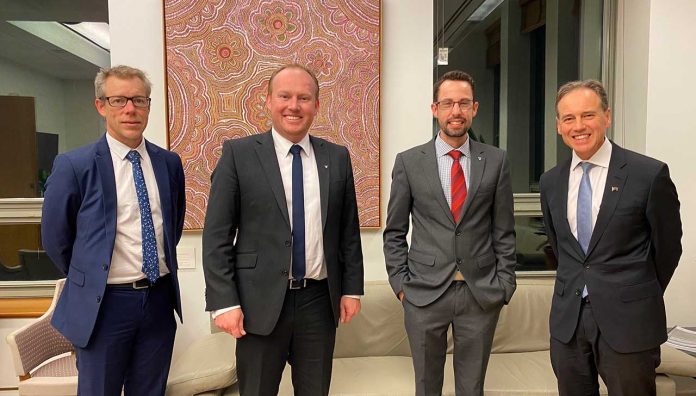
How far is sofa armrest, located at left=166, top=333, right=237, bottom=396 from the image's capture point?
2.28 metres

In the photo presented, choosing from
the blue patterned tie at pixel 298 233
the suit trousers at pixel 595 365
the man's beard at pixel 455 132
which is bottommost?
the suit trousers at pixel 595 365

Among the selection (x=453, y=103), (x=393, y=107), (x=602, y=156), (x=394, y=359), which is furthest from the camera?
(x=393, y=107)

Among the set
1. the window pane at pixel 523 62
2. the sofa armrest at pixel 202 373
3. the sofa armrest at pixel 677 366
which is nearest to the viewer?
the sofa armrest at pixel 202 373

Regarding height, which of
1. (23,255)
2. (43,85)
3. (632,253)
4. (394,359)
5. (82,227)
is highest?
(43,85)

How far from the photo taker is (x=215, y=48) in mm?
2910

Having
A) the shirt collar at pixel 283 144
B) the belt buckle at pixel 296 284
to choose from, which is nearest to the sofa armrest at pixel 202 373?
the belt buckle at pixel 296 284

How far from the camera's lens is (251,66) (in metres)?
2.94

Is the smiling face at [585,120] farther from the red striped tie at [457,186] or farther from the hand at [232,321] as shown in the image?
the hand at [232,321]

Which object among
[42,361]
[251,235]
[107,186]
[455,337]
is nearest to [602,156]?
[455,337]

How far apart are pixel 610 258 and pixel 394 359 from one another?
1458 millimetres

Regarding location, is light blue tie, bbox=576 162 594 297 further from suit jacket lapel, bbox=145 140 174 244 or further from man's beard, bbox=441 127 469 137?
suit jacket lapel, bbox=145 140 174 244

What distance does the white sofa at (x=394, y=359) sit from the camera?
7.77ft

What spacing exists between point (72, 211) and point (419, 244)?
1381 mm

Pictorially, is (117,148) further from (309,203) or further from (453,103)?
(453,103)
